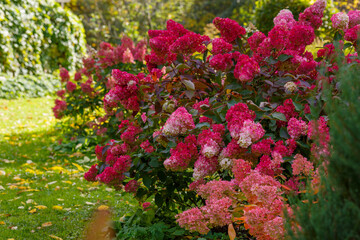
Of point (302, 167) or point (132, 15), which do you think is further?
point (132, 15)

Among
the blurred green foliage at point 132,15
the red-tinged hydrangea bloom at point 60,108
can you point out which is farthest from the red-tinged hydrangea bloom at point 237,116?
the blurred green foliage at point 132,15

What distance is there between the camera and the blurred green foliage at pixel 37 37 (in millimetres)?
9602

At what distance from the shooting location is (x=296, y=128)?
1761 millimetres

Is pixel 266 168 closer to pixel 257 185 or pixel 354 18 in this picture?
pixel 257 185

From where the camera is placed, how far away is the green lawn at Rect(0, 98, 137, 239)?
2773mm

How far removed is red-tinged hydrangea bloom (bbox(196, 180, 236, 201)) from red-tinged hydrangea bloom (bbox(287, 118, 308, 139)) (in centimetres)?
41

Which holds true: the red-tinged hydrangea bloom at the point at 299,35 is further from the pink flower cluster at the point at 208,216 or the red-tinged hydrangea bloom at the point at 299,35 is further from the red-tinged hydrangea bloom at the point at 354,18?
the pink flower cluster at the point at 208,216

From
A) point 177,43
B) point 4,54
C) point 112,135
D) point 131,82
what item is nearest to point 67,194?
point 112,135

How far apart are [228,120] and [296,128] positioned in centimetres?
34

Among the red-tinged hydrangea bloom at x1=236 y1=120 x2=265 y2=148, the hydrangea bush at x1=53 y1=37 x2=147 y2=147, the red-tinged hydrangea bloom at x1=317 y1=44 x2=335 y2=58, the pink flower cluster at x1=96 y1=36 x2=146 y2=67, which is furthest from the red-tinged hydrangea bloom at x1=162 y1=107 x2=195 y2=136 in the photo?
the pink flower cluster at x1=96 y1=36 x2=146 y2=67

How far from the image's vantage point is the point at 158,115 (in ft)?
6.87

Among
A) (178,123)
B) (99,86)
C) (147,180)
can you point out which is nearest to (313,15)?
(178,123)

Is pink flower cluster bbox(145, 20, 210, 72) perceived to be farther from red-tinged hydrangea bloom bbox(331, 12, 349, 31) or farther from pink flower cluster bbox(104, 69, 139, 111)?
red-tinged hydrangea bloom bbox(331, 12, 349, 31)

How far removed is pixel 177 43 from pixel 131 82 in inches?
13.6
